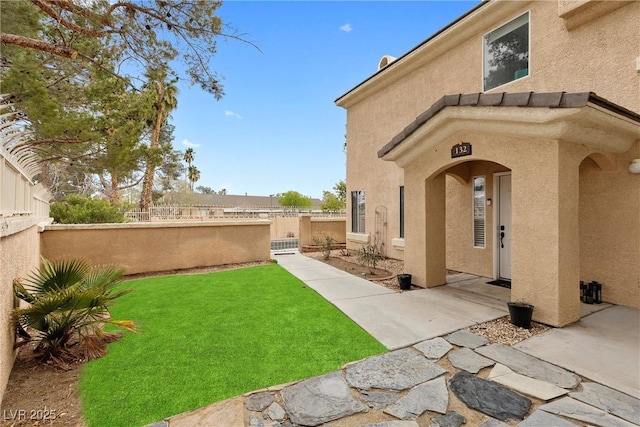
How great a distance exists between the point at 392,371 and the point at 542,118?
4.99 m

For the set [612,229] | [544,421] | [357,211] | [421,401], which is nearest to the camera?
[544,421]

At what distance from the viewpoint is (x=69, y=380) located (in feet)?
13.3

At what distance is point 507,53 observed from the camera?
8.63m

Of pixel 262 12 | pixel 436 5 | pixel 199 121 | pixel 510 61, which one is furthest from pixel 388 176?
pixel 199 121

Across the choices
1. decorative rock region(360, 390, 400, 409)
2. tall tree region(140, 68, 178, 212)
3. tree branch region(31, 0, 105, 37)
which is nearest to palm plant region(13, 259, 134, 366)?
decorative rock region(360, 390, 400, 409)

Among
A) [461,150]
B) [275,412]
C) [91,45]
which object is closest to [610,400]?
[275,412]

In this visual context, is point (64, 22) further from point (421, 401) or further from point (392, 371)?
point (421, 401)

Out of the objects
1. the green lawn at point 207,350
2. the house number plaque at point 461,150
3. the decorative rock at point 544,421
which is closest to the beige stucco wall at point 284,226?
the green lawn at point 207,350

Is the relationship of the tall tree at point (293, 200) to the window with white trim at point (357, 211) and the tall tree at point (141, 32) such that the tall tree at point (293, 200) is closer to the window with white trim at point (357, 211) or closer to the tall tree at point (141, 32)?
the window with white trim at point (357, 211)

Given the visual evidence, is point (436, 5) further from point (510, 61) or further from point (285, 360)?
point (285, 360)

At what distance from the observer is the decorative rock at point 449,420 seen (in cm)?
311

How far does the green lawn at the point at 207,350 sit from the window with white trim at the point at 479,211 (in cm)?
561

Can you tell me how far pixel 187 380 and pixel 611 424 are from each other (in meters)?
4.88

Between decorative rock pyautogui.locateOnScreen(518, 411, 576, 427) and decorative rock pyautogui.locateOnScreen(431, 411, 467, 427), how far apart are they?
0.58m
